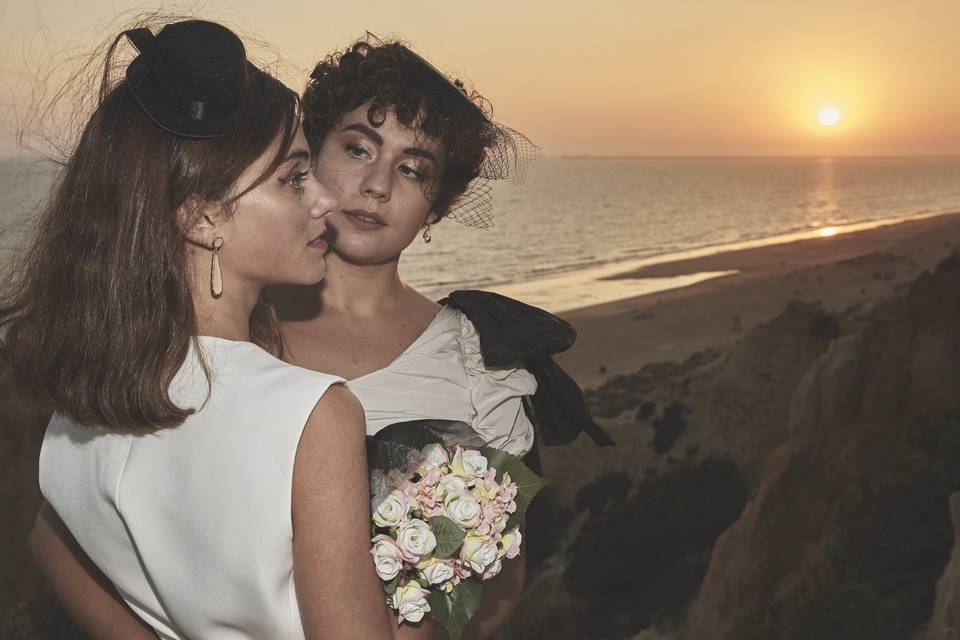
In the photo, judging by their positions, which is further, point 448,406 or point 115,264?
point 448,406

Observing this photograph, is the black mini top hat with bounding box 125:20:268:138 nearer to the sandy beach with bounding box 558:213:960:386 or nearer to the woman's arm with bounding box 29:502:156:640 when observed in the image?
the woman's arm with bounding box 29:502:156:640

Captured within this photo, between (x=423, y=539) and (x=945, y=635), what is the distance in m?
3.12

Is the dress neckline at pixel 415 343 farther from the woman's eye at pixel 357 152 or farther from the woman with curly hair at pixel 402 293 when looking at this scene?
the woman's eye at pixel 357 152

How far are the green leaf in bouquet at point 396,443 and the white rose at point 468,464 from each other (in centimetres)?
9

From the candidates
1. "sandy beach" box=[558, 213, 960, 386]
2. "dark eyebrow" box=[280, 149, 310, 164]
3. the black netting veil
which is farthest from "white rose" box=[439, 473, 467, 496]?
"sandy beach" box=[558, 213, 960, 386]

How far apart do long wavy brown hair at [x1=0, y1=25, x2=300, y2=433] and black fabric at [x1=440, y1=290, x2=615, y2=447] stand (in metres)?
1.27

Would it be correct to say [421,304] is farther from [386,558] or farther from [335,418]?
[335,418]

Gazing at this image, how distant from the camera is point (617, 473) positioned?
460 inches

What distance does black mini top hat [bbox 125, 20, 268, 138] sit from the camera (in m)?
1.68

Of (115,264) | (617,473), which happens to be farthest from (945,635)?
(617,473)

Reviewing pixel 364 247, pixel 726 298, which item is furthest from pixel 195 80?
pixel 726 298

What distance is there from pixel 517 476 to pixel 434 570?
0.38 meters

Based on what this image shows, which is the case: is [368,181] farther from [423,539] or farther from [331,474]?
[331,474]

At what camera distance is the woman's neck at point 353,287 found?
2.93 meters
